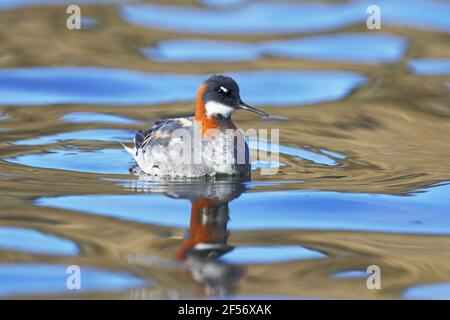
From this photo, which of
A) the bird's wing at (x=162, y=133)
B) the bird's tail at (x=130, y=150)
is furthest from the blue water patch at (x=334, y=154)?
the bird's tail at (x=130, y=150)

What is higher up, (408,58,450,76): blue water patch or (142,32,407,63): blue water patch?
(142,32,407,63): blue water patch

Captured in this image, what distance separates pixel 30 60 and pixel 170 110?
10.3 ft

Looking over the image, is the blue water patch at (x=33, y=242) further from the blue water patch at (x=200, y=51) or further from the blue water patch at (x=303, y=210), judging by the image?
the blue water patch at (x=200, y=51)

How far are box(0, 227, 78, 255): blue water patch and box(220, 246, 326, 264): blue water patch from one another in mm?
1277

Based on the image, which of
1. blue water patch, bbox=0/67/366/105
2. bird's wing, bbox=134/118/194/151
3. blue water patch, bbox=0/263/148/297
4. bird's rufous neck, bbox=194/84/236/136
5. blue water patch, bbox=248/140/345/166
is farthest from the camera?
blue water patch, bbox=0/67/366/105

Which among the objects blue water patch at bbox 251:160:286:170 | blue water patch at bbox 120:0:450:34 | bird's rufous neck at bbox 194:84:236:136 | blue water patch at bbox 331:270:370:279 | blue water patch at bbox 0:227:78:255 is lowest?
blue water patch at bbox 331:270:370:279

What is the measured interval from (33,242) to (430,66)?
29.5ft

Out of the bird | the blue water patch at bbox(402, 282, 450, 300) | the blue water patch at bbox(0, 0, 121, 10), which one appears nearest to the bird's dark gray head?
the bird

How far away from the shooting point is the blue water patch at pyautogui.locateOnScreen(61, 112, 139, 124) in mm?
13312

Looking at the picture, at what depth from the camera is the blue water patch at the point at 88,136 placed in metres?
12.2

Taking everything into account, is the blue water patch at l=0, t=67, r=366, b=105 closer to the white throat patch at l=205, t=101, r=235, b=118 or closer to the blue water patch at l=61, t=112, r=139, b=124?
the blue water patch at l=61, t=112, r=139, b=124

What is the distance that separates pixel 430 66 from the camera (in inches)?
631

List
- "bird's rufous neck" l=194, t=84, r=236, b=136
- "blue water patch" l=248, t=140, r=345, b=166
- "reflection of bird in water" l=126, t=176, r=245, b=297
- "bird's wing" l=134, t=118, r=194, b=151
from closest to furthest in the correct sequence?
1. "reflection of bird in water" l=126, t=176, r=245, b=297
2. "bird's rufous neck" l=194, t=84, r=236, b=136
3. "bird's wing" l=134, t=118, r=194, b=151
4. "blue water patch" l=248, t=140, r=345, b=166

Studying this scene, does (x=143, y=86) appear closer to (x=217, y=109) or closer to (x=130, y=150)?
(x=130, y=150)
